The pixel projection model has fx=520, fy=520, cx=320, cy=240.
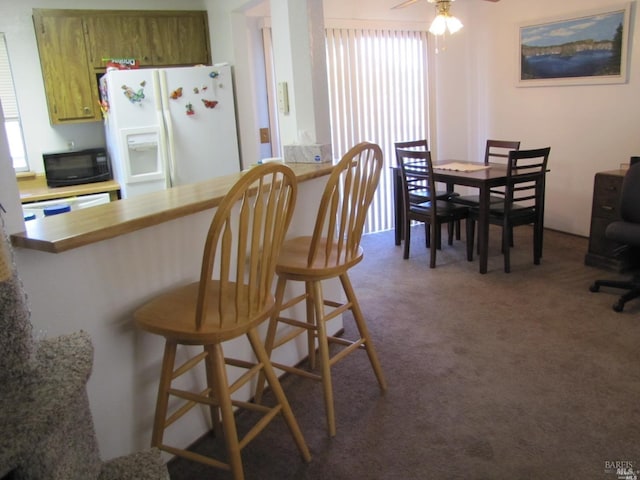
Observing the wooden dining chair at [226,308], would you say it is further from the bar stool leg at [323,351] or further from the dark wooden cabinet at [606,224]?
the dark wooden cabinet at [606,224]

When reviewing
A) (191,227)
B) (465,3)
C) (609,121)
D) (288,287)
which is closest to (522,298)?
(288,287)

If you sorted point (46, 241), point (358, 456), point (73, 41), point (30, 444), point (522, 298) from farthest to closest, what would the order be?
point (73, 41) < point (522, 298) < point (358, 456) < point (46, 241) < point (30, 444)

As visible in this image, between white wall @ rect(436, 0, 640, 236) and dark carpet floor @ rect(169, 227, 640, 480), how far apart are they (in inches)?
49.6

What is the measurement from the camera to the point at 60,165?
4086mm

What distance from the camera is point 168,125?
3.77 meters

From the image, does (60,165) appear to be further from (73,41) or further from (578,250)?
(578,250)

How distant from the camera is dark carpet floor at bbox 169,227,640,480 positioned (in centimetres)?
193

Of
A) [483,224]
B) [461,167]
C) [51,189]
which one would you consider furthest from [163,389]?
[461,167]

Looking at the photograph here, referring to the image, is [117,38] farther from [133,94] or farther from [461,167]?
[461,167]

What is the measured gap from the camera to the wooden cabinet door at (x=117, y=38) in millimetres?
3965

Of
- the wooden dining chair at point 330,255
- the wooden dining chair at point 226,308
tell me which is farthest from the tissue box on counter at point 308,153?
the wooden dining chair at point 226,308

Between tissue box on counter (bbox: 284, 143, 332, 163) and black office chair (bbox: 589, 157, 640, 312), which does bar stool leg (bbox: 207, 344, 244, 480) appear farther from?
black office chair (bbox: 589, 157, 640, 312)

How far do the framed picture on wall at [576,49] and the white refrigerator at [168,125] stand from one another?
9.41 ft

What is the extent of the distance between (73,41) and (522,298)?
3.75 meters
